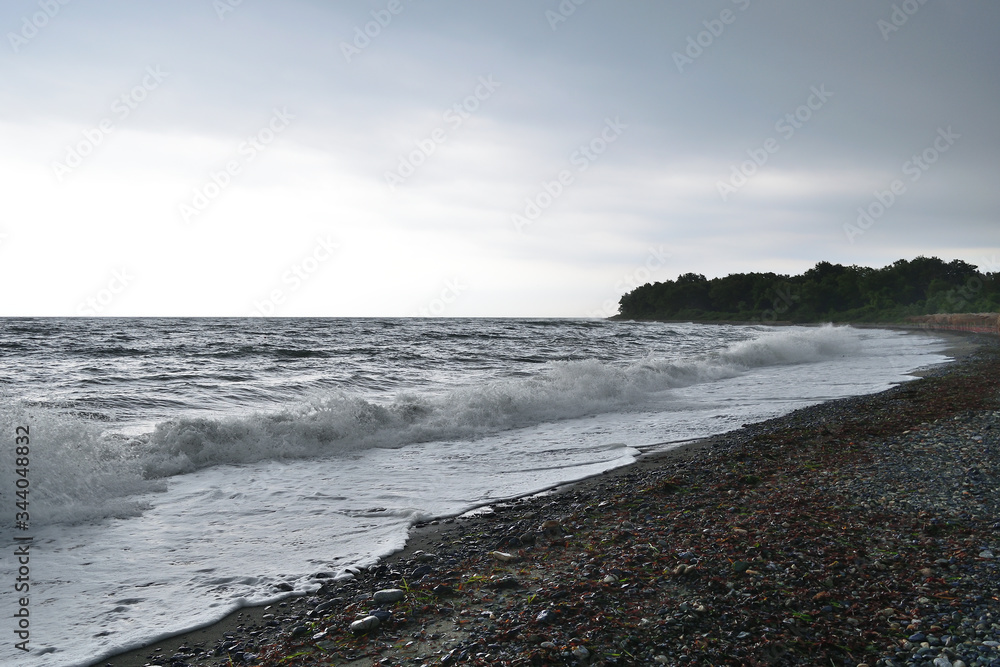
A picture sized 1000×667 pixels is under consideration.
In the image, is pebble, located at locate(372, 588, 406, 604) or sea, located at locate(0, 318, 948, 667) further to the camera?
sea, located at locate(0, 318, 948, 667)

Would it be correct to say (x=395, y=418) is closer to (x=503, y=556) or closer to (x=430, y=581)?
(x=503, y=556)

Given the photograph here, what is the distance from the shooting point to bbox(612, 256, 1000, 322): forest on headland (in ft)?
222

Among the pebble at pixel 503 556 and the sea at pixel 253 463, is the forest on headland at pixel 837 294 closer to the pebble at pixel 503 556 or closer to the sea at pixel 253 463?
the sea at pixel 253 463

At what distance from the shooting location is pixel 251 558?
4.79 metres

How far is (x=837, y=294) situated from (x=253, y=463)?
99871 mm

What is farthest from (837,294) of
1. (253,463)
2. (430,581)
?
(430,581)

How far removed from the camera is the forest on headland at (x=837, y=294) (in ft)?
222

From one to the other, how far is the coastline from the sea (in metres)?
0.18

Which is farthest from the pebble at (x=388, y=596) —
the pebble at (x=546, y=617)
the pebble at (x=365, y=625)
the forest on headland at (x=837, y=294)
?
the forest on headland at (x=837, y=294)

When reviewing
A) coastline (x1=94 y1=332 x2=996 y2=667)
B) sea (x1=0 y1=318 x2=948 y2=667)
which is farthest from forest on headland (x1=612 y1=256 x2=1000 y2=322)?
coastline (x1=94 y1=332 x2=996 y2=667)

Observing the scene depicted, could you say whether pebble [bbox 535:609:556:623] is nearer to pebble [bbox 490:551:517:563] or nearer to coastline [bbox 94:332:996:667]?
coastline [bbox 94:332:996:667]

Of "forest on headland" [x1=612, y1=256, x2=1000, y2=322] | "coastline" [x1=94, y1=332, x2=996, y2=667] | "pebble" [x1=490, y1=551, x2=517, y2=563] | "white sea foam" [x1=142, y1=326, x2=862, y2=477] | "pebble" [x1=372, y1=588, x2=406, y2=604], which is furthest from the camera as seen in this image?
"forest on headland" [x1=612, y1=256, x2=1000, y2=322]

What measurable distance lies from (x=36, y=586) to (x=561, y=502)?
4567 mm

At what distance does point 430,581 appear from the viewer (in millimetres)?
4129
